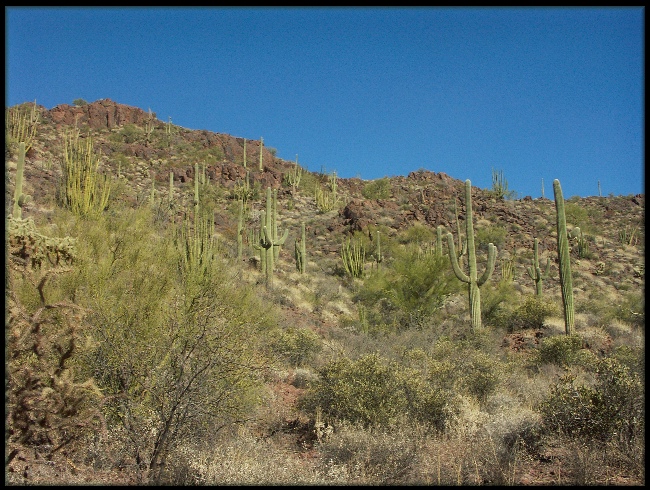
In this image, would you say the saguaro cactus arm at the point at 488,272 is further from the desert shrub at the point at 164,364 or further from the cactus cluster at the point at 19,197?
the cactus cluster at the point at 19,197

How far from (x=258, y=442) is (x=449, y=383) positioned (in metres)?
3.34

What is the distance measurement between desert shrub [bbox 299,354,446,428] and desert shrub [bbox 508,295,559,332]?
413 inches

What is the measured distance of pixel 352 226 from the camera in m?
32.3

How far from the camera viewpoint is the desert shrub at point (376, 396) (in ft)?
22.2

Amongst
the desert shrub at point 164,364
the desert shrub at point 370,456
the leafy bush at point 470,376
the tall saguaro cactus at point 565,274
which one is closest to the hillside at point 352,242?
the desert shrub at point 370,456

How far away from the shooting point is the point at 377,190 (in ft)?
151

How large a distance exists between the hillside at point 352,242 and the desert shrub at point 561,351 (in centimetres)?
59

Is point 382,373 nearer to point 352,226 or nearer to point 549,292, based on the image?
point 549,292

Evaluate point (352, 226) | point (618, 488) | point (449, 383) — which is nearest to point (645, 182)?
point (618, 488)

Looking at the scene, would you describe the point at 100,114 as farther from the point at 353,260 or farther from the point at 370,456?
the point at 370,456

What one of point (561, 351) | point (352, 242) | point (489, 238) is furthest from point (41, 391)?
point (489, 238)

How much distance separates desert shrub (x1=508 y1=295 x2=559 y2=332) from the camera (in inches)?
645

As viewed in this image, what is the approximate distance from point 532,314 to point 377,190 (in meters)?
30.6

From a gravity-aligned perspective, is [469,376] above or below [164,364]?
below
